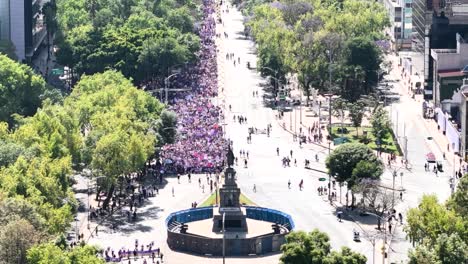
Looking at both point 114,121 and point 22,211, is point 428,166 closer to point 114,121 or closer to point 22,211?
point 114,121

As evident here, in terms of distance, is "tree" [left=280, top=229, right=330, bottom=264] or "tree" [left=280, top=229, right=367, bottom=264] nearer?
"tree" [left=280, top=229, right=367, bottom=264]

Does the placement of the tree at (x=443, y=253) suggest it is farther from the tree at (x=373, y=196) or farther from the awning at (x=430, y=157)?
the awning at (x=430, y=157)

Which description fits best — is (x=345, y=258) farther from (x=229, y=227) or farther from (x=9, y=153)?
(x=9, y=153)

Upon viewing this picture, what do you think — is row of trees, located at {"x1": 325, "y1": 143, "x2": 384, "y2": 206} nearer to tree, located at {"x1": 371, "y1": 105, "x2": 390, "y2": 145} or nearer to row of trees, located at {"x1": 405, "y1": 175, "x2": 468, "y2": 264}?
row of trees, located at {"x1": 405, "y1": 175, "x2": 468, "y2": 264}

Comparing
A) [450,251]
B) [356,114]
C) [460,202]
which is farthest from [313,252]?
[356,114]

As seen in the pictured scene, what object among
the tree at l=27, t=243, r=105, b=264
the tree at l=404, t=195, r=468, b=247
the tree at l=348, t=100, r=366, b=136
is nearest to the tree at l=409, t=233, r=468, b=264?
the tree at l=404, t=195, r=468, b=247

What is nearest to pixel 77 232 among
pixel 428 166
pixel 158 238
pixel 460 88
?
pixel 158 238
